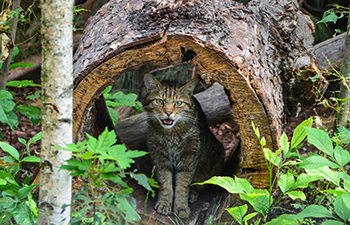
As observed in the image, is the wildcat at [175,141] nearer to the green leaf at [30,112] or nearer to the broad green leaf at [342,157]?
the green leaf at [30,112]

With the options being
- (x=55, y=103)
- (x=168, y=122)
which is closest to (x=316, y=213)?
(x=55, y=103)

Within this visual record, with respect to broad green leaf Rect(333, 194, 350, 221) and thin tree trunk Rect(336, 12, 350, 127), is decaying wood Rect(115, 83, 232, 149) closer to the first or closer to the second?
thin tree trunk Rect(336, 12, 350, 127)

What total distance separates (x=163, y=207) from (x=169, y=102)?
952 millimetres

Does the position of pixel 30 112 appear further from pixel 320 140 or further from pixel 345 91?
pixel 345 91

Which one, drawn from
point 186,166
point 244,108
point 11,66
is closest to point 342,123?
point 244,108

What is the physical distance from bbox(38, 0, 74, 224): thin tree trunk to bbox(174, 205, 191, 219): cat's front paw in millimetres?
1400

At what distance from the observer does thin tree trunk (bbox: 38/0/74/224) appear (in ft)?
4.20

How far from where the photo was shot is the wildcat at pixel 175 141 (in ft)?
9.13

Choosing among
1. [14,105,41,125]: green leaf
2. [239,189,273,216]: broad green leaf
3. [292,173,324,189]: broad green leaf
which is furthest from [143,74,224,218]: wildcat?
[292,173,324,189]: broad green leaf

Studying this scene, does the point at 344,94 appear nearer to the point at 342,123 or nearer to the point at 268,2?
the point at 342,123

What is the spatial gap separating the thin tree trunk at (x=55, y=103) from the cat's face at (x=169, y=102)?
148cm

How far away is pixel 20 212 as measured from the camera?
1.59 meters

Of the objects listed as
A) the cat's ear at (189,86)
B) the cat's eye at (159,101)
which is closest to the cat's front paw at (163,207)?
the cat's eye at (159,101)

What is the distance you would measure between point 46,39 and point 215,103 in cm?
249
